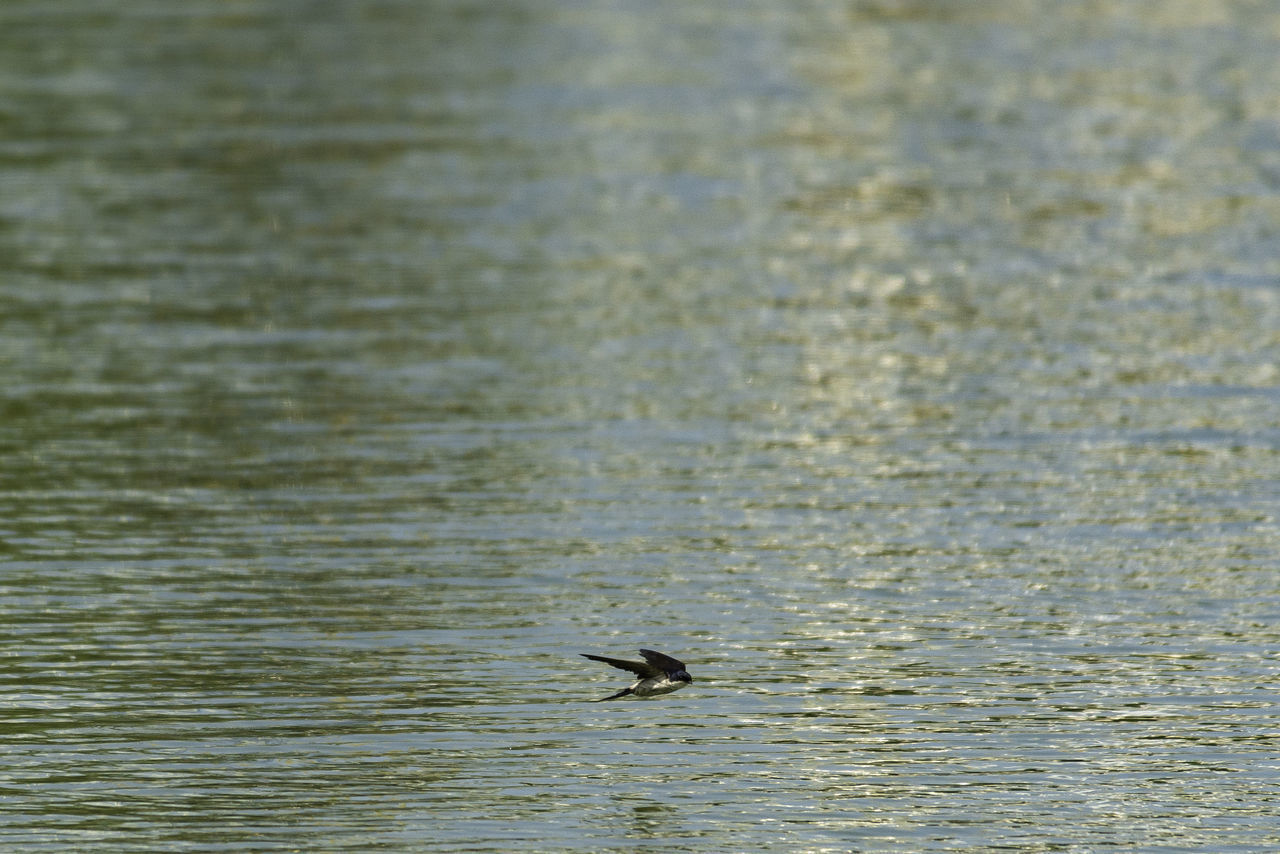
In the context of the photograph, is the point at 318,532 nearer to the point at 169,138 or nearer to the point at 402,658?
the point at 402,658

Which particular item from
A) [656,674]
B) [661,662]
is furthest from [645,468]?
[661,662]

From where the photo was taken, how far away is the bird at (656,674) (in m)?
13.4

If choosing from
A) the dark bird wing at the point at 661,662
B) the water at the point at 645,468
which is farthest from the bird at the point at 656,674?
the water at the point at 645,468

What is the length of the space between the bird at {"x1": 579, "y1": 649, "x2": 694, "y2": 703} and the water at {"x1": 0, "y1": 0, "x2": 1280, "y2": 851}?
1.74ft

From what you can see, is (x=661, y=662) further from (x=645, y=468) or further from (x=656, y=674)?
(x=645, y=468)

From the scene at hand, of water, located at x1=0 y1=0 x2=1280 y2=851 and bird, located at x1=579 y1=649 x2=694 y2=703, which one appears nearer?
bird, located at x1=579 y1=649 x2=694 y2=703

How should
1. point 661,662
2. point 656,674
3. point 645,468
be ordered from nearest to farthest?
point 661,662, point 656,674, point 645,468

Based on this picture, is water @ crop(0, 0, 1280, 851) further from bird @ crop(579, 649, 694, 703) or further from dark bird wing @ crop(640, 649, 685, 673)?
dark bird wing @ crop(640, 649, 685, 673)

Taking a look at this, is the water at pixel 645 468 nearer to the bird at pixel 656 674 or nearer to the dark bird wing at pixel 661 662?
the bird at pixel 656 674

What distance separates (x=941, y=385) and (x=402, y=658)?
9169mm

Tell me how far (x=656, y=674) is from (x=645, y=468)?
24.6ft

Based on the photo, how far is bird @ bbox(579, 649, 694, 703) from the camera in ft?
44.0

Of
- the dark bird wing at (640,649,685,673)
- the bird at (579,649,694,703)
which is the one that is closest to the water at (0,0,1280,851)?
the bird at (579,649,694,703)

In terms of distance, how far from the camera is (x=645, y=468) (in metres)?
21.0
